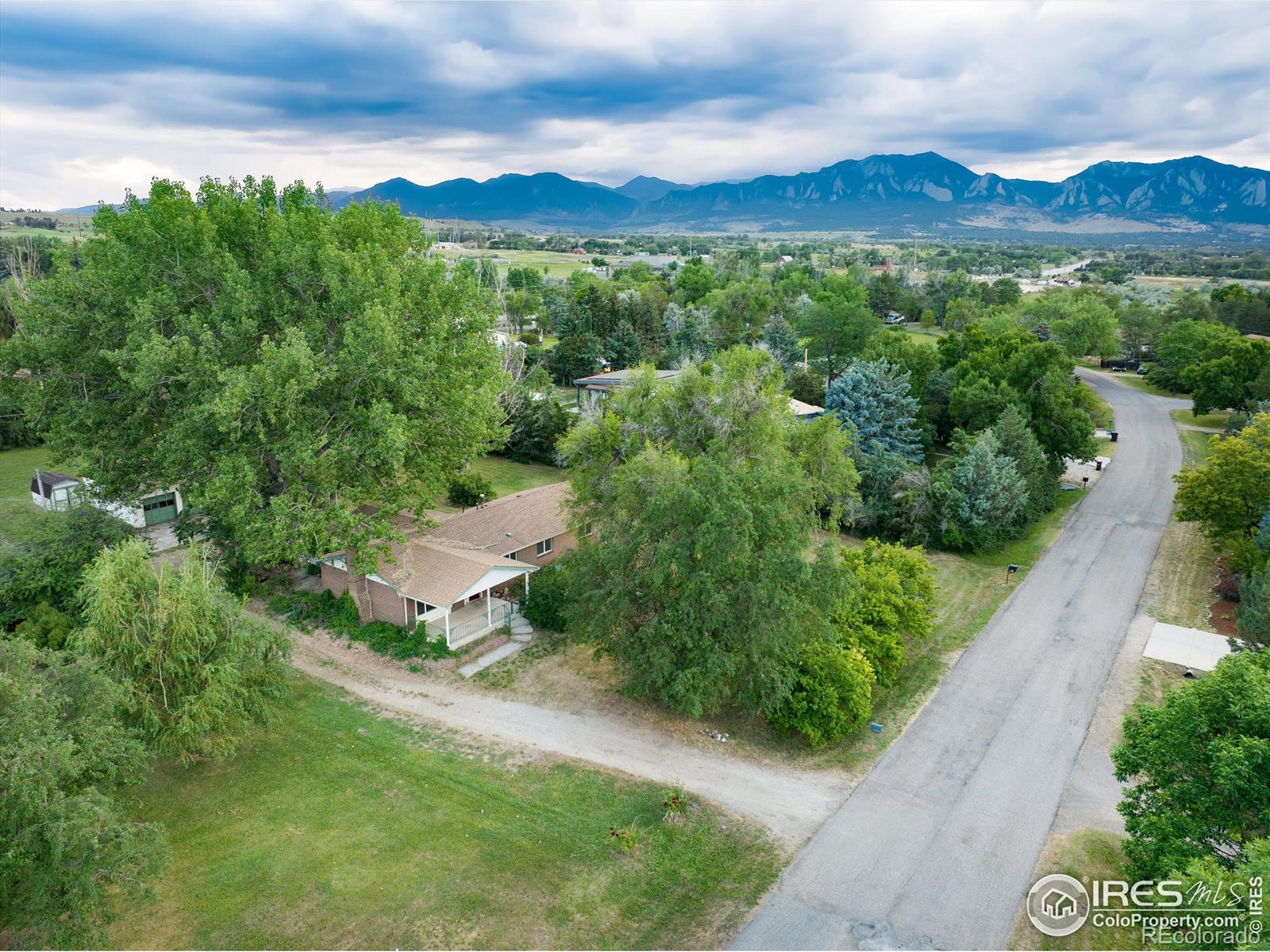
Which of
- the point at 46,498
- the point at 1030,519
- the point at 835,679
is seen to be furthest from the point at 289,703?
the point at 1030,519

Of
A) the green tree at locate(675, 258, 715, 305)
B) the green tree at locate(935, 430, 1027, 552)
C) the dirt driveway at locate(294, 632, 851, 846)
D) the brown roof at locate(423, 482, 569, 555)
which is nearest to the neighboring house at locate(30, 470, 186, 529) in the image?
the brown roof at locate(423, 482, 569, 555)

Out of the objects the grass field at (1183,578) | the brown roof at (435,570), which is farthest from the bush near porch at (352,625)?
the grass field at (1183,578)

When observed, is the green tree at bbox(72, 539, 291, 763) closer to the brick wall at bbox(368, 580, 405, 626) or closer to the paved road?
the brick wall at bbox(368, 580, 405, 626)

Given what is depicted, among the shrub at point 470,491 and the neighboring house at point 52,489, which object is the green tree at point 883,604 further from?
the neighboring house at point 52,489

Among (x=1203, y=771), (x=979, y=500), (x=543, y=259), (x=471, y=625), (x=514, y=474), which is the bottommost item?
(x=514, y=474)

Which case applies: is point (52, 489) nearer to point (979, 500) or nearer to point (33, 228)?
point (979, 500)

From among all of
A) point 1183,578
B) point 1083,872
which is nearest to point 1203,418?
point 1183,578
